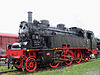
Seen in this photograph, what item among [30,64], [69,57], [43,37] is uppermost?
[43,37]

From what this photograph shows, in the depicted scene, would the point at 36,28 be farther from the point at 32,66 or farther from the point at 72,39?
the point at 72,39

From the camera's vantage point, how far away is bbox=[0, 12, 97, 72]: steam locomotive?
8.23 metres

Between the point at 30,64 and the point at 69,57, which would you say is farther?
the point at 69,57

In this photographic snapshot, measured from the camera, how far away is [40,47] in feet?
29.3

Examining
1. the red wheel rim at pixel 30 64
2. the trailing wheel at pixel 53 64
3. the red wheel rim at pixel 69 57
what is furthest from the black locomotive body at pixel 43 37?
the trailing wheel at pixel 53 64

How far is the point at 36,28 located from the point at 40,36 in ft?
2.04

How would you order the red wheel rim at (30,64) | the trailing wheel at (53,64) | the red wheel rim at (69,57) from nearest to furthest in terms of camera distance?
1. the red wheel rim at (30,64)
2. the trailing wheel at (53,64)
3. the red wheel rim at (69,57)

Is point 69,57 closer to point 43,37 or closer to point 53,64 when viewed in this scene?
point 53,64

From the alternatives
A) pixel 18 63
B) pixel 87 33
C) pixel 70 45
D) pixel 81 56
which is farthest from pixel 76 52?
pixel 18 63

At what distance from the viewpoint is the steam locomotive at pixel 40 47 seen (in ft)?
27.0

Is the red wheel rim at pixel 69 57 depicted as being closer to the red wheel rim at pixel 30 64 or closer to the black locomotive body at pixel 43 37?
the black locomotive body at pixel 43 37

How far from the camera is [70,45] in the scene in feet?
36.7

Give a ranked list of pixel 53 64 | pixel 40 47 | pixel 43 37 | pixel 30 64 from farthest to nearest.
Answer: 1. pixel 53 64
2. pixel 43 37
3. pixel 40 47
4. pixel 30 64

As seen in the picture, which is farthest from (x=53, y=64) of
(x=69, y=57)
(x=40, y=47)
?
(x=40, y=47)
